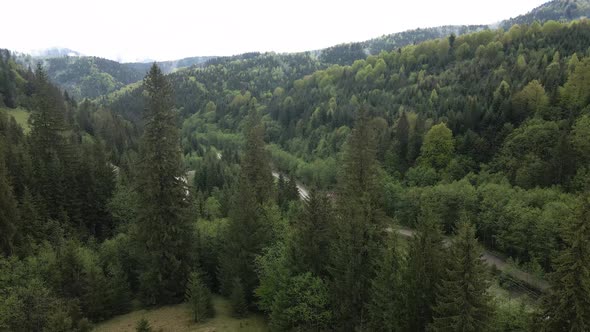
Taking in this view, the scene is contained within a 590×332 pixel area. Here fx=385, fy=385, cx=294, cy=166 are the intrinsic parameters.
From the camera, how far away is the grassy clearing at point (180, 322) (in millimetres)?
27016

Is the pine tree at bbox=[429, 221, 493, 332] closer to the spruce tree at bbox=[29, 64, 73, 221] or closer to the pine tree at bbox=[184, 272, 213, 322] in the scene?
the pine tree at bbox=[184, 272, 213, 322]

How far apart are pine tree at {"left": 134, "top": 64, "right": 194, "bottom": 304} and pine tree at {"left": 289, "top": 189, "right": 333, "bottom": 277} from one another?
959cm

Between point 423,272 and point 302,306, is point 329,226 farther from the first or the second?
point 423,272

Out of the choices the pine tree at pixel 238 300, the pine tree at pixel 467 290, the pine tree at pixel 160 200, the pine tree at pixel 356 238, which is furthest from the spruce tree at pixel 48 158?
the pine tree at pixel 467 290

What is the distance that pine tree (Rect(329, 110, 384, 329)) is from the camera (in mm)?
25459

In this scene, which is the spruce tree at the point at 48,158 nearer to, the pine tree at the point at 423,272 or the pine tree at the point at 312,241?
the pine tree at the point at 312,241

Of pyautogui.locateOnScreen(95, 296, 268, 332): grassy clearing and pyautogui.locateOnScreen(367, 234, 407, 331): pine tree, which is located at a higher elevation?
pyautogui.locateOnScreen(367, 234, 407, 331): pine tree

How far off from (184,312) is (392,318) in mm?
16208

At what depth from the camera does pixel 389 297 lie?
22297 mm

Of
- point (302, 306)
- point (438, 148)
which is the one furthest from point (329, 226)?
point (438, 148)

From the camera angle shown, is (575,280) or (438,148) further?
(438,148)

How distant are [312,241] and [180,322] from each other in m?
11.1

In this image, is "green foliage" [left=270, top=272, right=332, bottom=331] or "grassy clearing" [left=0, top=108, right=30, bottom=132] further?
"grassy clearing" [left=0, top=108, right=30, bottom=132]

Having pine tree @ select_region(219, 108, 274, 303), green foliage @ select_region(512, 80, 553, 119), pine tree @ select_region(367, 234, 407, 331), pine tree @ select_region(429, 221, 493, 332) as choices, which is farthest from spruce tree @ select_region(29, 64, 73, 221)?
green foliage @ select_region(512, 80, 553, 119)
